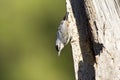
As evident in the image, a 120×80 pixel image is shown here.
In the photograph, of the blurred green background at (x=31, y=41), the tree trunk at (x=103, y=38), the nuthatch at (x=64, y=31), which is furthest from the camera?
the blurred green background at (x=31, y=41)

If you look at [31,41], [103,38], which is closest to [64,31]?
[103,38]

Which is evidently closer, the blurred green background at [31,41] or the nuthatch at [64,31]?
the nuthatch at [64,31]

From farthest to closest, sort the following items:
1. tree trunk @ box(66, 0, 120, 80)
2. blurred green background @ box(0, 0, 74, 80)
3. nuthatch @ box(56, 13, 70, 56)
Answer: blurred green background @ box(0, 0, 74, 80) < nuthatch @ box(56, 13, 70, 56) < tree trunk @ box(66, 0, 120, 80)

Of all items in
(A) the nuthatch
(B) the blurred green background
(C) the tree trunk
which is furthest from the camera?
(B) the blurred green background

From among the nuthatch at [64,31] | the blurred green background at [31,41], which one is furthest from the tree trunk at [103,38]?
the blurred green background at [31,41]

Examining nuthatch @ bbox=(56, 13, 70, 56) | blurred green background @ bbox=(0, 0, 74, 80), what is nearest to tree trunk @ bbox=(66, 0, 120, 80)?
nuthatch @ bbox=(56, 13, 70, 56)

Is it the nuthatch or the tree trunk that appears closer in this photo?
the tree trunk

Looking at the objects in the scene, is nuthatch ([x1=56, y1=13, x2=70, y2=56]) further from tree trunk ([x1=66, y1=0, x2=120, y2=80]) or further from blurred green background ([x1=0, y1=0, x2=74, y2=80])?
blurred green background ([x1=0, y1=0, x2=74, y2=80])

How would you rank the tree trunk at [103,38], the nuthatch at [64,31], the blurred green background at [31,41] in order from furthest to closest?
the blurred green background at [31,41] → the nuthatch at [64,31] → the tree trunk at [103,38]

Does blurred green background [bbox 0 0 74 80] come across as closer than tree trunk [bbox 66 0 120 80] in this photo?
No

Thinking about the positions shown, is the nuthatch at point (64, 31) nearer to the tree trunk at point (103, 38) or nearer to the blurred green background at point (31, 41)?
the tree trunk at point (103, 38)
